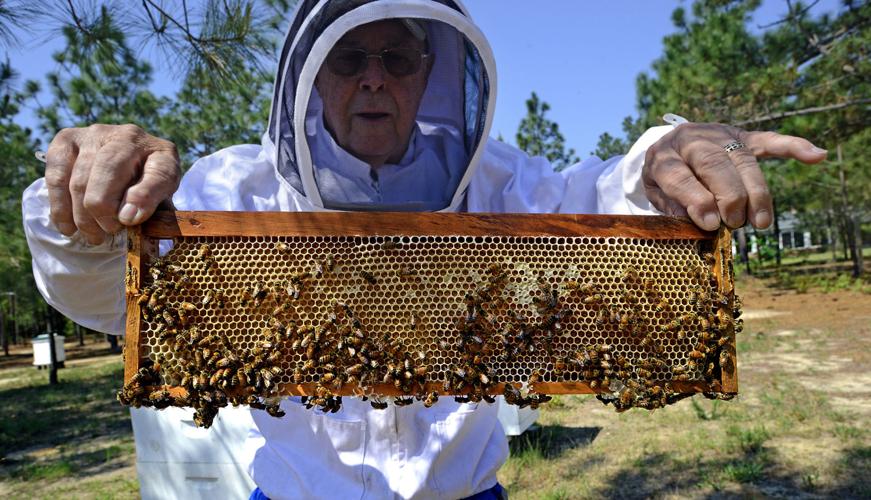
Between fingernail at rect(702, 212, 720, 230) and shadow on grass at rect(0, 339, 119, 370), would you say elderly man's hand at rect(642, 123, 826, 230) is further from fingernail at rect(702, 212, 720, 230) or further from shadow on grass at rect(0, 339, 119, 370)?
shadow on grass at rect(0, 339, 119, 370)

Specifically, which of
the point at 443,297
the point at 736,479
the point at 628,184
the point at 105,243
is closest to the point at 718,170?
the point at 628,184

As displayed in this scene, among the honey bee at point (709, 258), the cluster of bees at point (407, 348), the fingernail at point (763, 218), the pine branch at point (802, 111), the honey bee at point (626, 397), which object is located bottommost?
the honey bee at point (626, 397)

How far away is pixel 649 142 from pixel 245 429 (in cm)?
417

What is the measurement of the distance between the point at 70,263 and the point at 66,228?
153mm

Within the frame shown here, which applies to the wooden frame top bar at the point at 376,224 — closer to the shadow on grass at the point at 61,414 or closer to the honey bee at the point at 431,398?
the honey bee at the point at 431,398

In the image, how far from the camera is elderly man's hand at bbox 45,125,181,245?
166cm

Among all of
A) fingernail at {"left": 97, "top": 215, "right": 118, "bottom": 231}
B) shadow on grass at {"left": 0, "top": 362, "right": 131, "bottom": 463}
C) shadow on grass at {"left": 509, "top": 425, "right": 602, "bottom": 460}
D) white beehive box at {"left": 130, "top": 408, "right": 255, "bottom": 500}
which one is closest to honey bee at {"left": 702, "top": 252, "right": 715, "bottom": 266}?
fingernail at {"left": 97, "top": 215, "right": 118, "bottom": 231}

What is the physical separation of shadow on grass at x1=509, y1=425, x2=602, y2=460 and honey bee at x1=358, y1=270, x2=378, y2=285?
19.3ft

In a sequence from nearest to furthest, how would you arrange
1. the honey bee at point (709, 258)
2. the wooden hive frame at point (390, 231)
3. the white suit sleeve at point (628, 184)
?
the wooden hive frame at point (390, 231)
the honey bee at point (709, 258)
the white suit sleeve at point (628, 184)

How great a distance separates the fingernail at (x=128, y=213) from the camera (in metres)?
1.65

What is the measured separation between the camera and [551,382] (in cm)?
180

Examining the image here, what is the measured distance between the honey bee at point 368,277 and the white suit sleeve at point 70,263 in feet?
2.39

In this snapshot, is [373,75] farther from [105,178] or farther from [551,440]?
[551,440]

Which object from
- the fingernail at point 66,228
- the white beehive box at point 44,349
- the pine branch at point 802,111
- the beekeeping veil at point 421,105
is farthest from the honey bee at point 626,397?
the white beehive box at point 44,349
